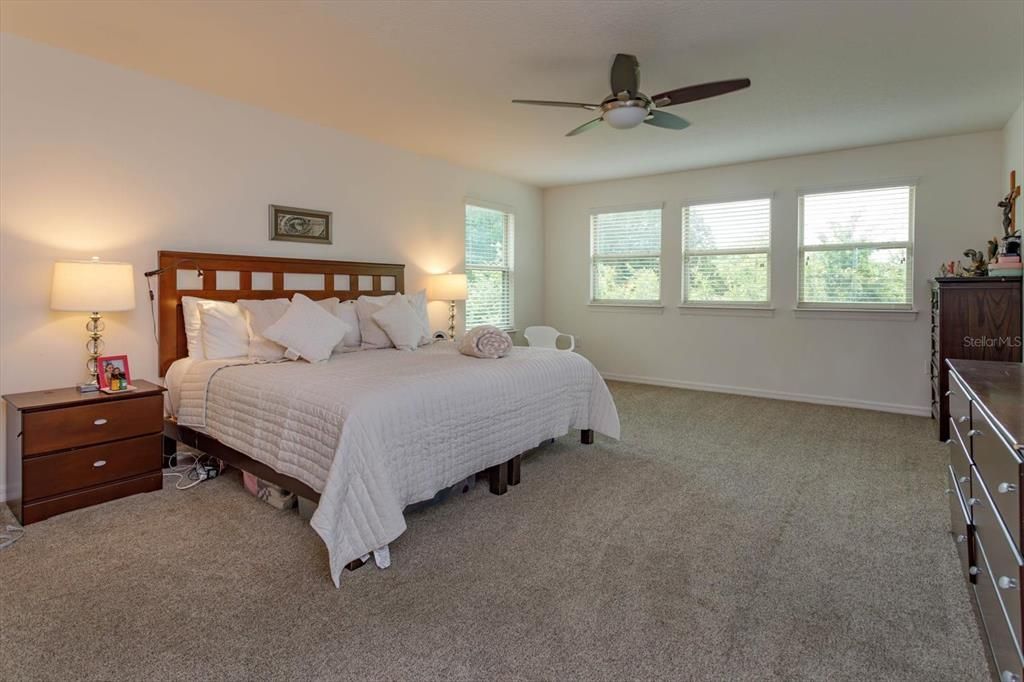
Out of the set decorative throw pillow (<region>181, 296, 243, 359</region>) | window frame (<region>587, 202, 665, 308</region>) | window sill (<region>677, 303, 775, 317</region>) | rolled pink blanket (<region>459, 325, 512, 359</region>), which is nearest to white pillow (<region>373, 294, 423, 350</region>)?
rolled pink blanket (<region>459, 325, 512, 359</region>)

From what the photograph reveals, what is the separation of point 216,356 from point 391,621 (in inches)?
91.2

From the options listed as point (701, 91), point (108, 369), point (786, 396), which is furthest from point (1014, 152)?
point (108, 369)

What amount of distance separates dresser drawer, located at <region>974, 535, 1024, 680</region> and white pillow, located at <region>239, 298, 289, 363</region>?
3.49 meters

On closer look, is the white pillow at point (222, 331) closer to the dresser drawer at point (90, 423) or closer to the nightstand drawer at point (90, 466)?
the dresser drawer at point (90, 423)

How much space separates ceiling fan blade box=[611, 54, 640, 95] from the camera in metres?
2.95

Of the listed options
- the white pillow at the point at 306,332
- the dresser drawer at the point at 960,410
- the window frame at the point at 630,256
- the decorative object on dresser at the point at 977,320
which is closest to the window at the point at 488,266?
the window frame at the point at 630,256

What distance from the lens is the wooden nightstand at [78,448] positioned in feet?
8.77

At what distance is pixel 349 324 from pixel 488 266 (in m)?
2.62

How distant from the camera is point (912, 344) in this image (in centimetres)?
502

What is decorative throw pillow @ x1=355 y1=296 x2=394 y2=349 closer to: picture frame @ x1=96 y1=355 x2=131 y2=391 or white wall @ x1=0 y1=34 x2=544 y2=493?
white wall @ x1=0 y1=34 x2=544 y2=493

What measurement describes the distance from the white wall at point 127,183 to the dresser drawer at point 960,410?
4.20m

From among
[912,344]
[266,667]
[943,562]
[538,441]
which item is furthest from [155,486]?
[912,344]

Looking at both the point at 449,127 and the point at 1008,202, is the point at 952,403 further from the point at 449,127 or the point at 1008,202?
the point at 449,127

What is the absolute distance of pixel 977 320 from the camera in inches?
154
